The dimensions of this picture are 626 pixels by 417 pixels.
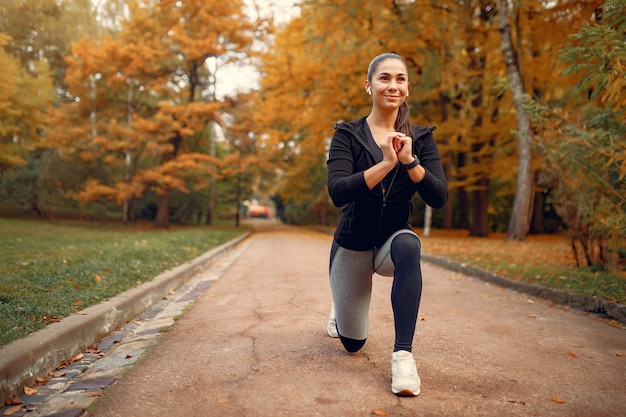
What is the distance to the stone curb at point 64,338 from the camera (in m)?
2.60

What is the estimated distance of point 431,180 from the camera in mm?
2701

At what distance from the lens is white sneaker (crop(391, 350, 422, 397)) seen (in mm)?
2484

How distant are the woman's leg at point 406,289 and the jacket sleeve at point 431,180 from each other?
0.26 metres

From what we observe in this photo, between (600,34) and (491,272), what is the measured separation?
14.6ft

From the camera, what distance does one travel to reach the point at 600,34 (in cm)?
397

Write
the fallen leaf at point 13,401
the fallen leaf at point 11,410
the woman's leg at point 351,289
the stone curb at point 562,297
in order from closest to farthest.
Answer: the fallen leaf at point 11,410
the fallen leaf at point 13,401
the woman's leg at point 351,289
the stone curb at point 562,297

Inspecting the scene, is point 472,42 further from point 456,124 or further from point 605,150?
point 605,150

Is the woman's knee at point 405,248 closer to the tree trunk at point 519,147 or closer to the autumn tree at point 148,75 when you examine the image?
the tree trunk at point 519,147

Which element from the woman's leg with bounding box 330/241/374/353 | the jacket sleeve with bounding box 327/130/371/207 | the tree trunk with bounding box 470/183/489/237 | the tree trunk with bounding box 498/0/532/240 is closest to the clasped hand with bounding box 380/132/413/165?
the jacket sleeve with bounding box 327/130/371/207

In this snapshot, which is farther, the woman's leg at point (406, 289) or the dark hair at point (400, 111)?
the dark hair at point (400, 111)

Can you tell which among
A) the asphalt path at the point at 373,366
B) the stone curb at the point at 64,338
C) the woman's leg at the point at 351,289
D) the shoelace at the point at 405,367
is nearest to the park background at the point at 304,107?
the stone curb at the point at 64,338

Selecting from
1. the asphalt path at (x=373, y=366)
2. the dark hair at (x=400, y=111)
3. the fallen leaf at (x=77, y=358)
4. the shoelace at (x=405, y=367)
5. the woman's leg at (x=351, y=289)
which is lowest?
the fallen leaf at (x=77, y=358)

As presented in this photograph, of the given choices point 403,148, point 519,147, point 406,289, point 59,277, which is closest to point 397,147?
point 403,148

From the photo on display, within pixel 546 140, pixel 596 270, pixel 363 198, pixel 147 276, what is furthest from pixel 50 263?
pixel 596 270
